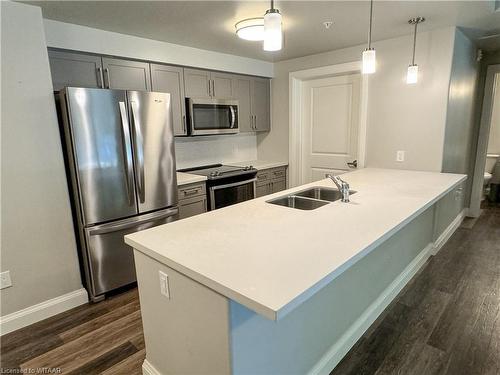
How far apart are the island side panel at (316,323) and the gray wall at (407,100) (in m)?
0.97

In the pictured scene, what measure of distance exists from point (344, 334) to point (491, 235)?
302 cm

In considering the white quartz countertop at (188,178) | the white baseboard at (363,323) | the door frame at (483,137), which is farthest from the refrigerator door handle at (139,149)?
the door frame at (483,137)

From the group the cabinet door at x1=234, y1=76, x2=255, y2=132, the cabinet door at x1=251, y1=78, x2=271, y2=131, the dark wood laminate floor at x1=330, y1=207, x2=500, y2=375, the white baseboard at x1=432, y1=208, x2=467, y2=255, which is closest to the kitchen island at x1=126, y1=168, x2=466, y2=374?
the dark wood laminate floor at x1=330, y1=207, x2=500, y2=375

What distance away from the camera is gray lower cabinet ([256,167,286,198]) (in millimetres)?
3938

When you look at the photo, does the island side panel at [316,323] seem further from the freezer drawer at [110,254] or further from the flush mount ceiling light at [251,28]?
the flush mount ceiling light at [251,28]

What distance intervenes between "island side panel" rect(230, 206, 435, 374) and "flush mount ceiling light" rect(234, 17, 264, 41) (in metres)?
1.89

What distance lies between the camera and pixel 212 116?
3523 millimetres

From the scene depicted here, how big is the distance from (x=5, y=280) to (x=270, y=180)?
2919 millimetres

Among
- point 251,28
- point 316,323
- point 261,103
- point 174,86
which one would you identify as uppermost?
point 251,28

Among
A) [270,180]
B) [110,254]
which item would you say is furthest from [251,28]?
[110,254]

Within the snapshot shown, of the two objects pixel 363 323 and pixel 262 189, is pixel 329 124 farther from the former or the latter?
pixel 363 323

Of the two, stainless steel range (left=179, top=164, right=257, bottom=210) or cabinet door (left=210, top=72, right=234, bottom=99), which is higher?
cabinet door (left=210, top=72, right=234, bottom=99)

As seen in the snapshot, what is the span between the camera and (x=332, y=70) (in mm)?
3570

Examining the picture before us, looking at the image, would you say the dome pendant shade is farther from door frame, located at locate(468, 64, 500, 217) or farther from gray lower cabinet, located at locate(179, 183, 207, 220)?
door frame, located at locate(468, 64, 500, 217)
